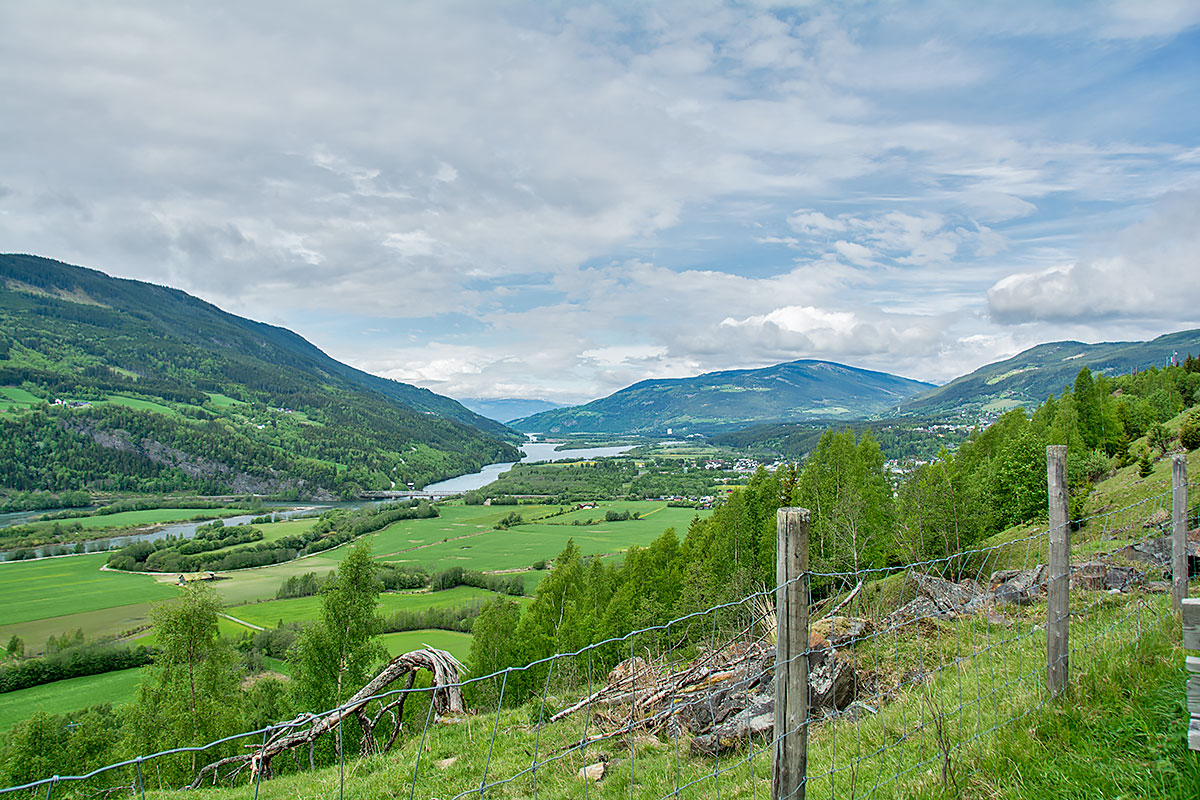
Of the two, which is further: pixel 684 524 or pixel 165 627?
pixel 684 524

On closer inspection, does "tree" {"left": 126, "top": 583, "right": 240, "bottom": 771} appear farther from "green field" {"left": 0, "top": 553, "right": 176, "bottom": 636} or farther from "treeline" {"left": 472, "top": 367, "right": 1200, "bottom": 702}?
"green field" {"left": 0, "top": 553, "right": 176, "bottom": 636}

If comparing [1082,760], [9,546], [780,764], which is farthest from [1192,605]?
[9,546]

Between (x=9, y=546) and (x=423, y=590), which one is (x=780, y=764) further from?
(x=9, y=546)

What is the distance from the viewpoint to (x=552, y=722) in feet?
31.3

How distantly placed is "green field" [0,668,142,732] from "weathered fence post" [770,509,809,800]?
47.8 m

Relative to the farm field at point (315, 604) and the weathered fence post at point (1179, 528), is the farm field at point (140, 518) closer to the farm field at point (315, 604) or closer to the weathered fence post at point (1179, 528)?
the farm field at point (315, 604)

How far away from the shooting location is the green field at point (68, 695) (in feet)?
124

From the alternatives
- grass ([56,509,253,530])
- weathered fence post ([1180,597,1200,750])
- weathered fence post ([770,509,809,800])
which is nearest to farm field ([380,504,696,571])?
weathered fence post ([770,509,809,800])

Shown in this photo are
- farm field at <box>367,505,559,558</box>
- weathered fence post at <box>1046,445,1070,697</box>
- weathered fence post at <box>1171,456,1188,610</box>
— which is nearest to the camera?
weathered fence post at <box>1046,445,1070,697</box>

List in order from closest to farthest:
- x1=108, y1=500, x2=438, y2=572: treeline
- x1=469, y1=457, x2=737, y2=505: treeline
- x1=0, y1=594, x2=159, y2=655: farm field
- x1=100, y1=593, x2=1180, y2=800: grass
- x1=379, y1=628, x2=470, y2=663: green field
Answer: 1. x1=100, y1=593, x2=1180, y2=800: grass
2. x1=379, y1=628, x2=470, y2=663: green field
3. x1=0, y1=594, x2=159, y2=655: farm field
4. x1=108, y1=500, x2=438, y2=572: treeline
5. x1=469, y1=457, x2=737, y2=505: treeline

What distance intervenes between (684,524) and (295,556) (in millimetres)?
64023

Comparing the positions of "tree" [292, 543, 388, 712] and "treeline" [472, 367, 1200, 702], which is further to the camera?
"treeline" [472, 367, 1200, 702]

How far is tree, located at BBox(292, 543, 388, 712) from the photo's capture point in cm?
2192

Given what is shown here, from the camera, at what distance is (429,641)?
149ft
